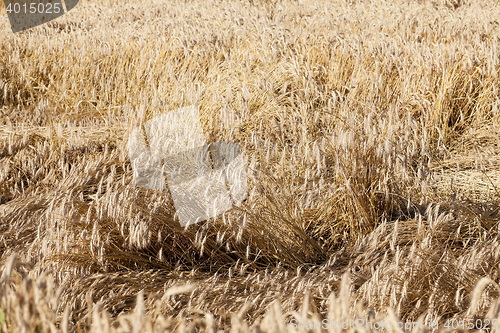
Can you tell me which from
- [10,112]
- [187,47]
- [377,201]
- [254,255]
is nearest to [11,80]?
[10,112]

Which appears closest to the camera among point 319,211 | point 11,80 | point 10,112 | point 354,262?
point 354,262

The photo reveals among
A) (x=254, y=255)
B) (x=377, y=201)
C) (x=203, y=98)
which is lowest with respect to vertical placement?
(x=254, y=255)

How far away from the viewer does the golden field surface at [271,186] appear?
1277 mm

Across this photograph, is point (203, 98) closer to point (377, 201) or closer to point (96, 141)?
point (96, 141)

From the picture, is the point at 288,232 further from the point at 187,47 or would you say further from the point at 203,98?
the point at 187,47

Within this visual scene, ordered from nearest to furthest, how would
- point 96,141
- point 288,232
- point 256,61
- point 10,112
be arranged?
1. point 288,232
2. point 96,141
3. point 256,61
4. point 10,112

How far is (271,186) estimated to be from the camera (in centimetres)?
189

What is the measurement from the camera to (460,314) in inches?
46.2

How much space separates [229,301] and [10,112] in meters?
3.02

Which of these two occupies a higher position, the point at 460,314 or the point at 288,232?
the point at 460,314

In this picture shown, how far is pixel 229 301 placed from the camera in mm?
1414

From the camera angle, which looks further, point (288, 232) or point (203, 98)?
point (203, 98)

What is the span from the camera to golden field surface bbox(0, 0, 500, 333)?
128 centimetres

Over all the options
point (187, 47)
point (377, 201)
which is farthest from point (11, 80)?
point (377, 201)
